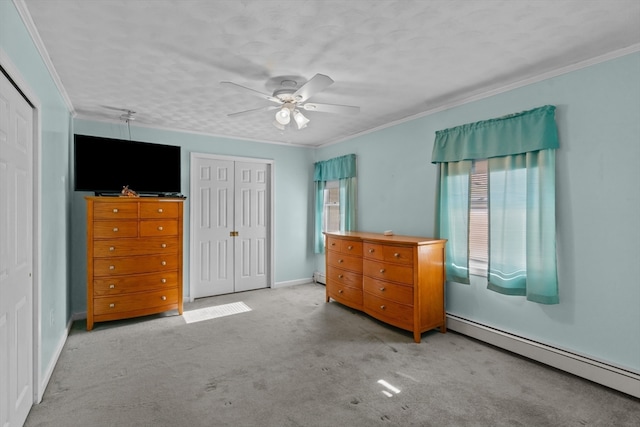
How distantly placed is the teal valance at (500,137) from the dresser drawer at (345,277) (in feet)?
5.55

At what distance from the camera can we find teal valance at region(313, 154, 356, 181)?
16.0 ft

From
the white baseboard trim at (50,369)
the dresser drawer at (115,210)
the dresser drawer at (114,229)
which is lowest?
the white baseboard trim at (50,369)

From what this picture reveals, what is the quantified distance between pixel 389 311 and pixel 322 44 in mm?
2698

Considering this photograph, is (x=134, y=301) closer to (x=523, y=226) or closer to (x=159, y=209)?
(x=159, y=209)

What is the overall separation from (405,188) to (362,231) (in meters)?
1.03

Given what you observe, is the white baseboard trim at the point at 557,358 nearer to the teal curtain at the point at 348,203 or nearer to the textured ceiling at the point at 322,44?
the teal curtain at the point at 348,203

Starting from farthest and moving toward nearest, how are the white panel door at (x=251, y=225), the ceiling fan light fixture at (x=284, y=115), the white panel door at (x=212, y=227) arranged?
the white panel door at (x=251, y=225) < the white panel door at (x=212, y=227) < the ceiling fan light fixture at (x=284, y=115)

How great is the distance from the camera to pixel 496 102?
10.1 feet

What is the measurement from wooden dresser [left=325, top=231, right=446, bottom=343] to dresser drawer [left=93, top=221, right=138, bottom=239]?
261cm

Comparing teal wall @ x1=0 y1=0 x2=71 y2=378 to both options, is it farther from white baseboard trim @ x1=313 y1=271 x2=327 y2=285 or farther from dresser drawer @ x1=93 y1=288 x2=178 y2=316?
white baseboard trim @ x1=313 y1=271 x2=327 y2=285

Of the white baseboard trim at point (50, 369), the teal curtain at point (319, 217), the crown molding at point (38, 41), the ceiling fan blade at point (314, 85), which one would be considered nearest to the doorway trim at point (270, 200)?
the teal curtain at point (319, 217)

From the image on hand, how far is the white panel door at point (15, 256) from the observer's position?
165 cm

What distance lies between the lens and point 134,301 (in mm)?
3684

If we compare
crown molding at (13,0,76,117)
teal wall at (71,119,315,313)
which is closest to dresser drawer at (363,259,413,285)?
teal wall at (71,119,315,313)
